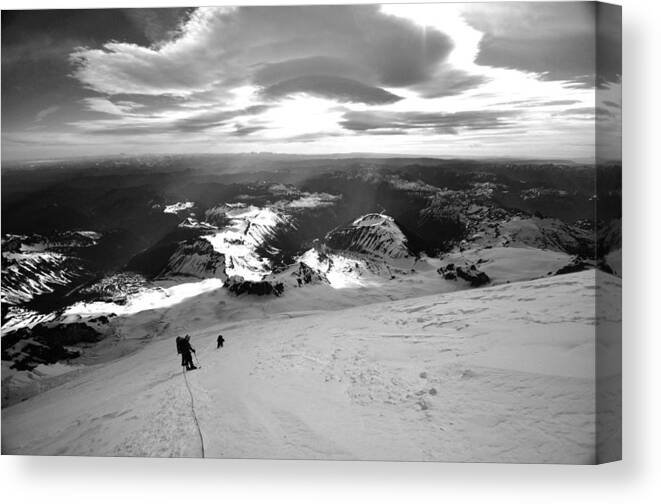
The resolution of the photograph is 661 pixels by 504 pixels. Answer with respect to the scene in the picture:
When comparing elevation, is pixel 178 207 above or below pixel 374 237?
above

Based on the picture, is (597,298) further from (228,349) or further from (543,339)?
(228,349)

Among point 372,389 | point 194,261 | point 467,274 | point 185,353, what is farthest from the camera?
point 194,261

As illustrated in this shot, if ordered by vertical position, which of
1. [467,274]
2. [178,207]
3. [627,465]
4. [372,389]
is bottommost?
[627,465]

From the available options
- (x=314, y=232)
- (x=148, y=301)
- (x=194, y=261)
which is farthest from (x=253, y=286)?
(x=148, y=301)

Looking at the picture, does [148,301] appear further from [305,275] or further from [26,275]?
[305,275]

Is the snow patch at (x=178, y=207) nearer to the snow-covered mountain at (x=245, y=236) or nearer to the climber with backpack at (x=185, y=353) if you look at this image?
the snow-covered mountain at (x=245, y=236)
